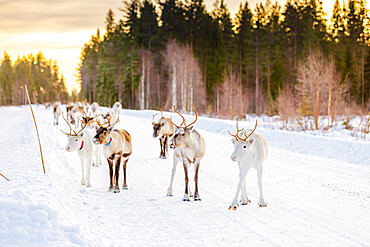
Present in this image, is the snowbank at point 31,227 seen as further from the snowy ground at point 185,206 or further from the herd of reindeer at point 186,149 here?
the herd of reindeer at point 186,149

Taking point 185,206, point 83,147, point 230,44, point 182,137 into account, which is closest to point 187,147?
point 182,137

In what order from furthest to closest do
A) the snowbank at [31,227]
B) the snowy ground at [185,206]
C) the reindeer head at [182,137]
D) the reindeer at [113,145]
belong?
the reindeer at [113,145]
the reindeer head at [182,137]
the snowy ground at [185,206]
the snowbank at [31,227]

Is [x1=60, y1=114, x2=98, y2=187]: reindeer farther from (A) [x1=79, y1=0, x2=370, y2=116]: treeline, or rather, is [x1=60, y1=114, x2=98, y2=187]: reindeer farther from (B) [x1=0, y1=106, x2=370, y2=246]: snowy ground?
(A) [x1=79, y1=0, x2=370, y2=116]: treeline

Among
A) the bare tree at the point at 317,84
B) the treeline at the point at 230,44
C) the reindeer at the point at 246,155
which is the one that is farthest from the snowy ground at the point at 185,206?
the treeline at the point at 230,44

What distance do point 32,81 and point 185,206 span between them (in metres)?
127

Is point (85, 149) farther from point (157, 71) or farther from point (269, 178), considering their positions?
point (157, 71)

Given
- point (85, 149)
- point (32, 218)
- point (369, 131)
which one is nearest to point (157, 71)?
point (369, 131)

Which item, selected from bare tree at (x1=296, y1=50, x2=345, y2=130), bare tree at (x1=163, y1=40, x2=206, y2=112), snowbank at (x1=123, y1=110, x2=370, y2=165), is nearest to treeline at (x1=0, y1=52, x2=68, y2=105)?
bare tree at (x1=163, y1=40, x2=206, y2=112)

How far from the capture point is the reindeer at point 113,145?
822cm

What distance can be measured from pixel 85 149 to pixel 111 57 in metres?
55.4

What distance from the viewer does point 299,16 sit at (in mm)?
58969

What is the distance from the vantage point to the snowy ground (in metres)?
5.46

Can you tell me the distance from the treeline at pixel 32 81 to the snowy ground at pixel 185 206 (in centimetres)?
11155

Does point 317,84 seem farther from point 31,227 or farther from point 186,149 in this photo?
point 31,227
